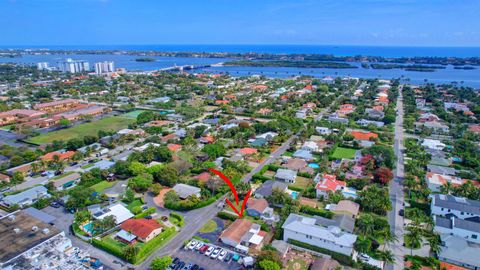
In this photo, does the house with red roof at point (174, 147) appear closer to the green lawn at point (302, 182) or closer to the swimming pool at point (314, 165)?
the green lawn at point (302, 182)

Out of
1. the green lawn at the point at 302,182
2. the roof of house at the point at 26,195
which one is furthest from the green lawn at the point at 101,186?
the green lawn at the point at 302,182

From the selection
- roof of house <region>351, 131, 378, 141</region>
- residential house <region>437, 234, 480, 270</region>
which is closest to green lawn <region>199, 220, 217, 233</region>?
residential house <region>437, 234, 480, 270</region>

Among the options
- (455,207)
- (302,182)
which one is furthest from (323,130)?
(455,207)

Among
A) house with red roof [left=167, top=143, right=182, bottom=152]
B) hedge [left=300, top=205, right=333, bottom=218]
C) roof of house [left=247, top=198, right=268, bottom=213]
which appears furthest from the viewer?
house with red roof [left=167, top=143, right=182, bottom=152]

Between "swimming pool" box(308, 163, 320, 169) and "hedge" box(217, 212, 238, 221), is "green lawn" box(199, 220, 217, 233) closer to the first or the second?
"hedge" box(217, 212, 238, 221)

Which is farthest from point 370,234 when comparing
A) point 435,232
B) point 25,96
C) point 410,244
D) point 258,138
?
point 25,96

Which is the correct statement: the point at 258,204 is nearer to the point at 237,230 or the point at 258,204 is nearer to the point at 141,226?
the point at 237,230
